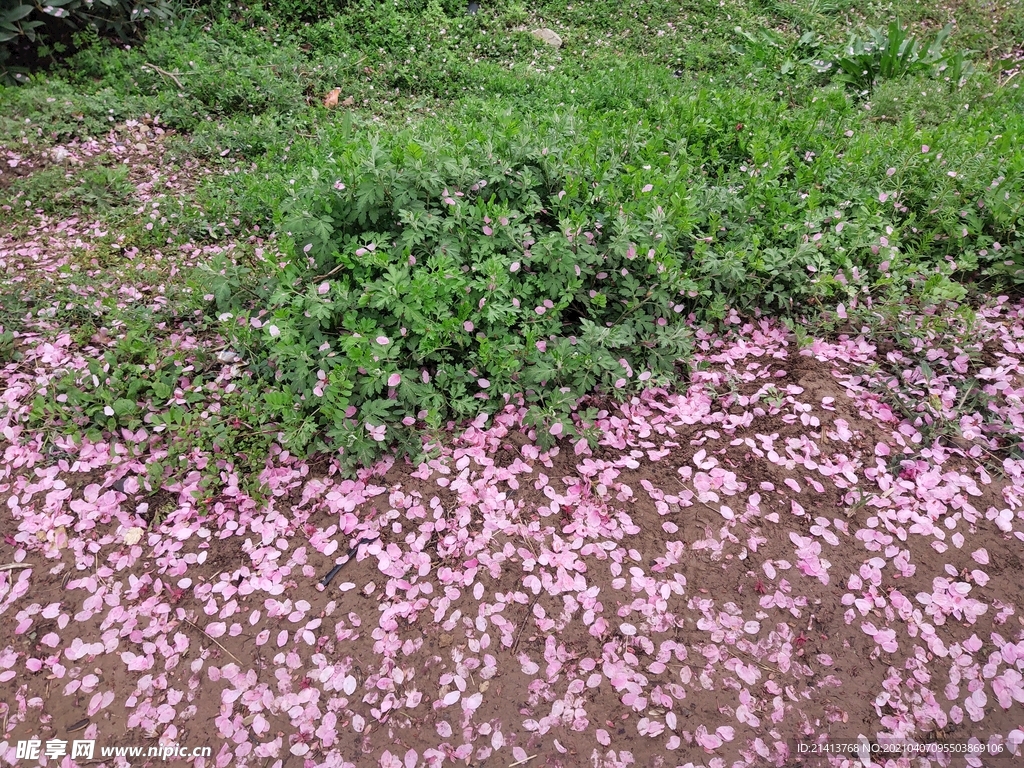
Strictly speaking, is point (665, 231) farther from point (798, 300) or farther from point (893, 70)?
point (893, 70)

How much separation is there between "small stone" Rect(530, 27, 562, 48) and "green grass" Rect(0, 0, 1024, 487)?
1592 mm

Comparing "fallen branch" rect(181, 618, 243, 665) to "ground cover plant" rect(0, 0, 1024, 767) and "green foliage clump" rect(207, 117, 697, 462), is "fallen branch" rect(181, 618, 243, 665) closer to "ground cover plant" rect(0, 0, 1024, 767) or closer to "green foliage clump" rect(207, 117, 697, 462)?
"ground cover plant" rect(0, 0, 1024, 767)

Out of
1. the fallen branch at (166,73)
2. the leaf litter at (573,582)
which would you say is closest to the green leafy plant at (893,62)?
the leaf litter at (573,582)

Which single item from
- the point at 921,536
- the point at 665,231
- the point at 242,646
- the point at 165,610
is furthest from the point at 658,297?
the point at 165,610

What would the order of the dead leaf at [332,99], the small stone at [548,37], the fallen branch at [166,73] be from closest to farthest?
the fallen branch at [166,73], the dead leaf at [332,99], the small stone at [548,37]

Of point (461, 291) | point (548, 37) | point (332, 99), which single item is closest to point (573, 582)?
point (461, 291)

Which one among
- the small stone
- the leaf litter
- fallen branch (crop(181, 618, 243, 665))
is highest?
the small stone

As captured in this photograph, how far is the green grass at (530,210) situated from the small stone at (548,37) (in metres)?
1.59

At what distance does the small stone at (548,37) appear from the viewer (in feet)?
→ 27.4

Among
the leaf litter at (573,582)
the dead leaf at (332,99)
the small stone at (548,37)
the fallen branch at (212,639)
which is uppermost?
the small stone at (548,37)

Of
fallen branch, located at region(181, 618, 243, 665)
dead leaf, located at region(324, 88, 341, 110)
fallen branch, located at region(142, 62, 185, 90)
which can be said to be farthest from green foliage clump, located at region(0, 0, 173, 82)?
fallen branch, located at region(181, 618, 243, 665)

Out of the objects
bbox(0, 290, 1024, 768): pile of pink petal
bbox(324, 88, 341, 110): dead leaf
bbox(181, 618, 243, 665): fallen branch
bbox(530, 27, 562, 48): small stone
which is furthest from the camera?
bbox(530, 27, 562, 48): small stone

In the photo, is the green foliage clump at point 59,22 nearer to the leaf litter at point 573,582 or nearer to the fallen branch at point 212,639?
the leaf litter at point 573,582

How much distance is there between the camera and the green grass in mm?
3314
